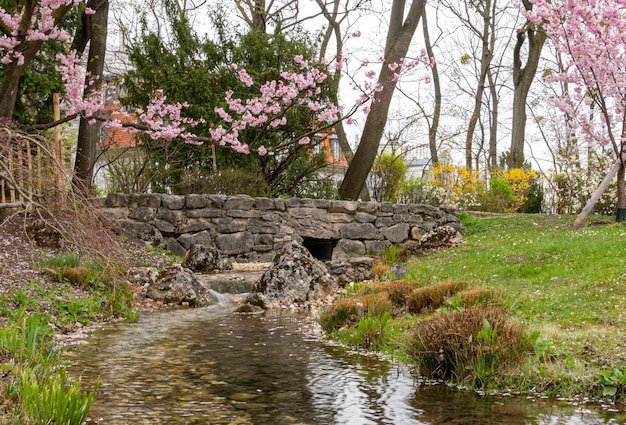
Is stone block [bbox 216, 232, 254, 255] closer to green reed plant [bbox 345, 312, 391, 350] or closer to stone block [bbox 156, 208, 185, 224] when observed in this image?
stone block [bbox 156, 208, 185, 224]

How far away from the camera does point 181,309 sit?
8789 mm

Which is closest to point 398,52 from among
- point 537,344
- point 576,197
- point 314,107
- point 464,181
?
point 314,107

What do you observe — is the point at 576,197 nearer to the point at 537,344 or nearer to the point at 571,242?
the point at 571,242

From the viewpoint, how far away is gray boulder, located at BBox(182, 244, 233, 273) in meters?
11.4

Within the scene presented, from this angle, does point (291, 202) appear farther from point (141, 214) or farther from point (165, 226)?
point (141, 214)

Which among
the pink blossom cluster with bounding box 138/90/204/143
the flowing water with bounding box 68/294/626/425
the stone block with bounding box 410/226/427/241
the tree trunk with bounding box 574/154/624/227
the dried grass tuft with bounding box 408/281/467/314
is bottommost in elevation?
the flowing water with bounding box 68/294/626/425

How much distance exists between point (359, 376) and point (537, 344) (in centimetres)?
138

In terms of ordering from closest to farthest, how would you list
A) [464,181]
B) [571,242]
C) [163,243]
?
[571,242] → [163,243] → [464,181]

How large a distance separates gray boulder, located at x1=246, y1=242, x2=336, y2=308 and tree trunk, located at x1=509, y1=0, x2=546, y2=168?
10893 millimetres

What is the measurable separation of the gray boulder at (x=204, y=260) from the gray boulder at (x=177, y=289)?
1845mm

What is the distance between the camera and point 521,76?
19.1m

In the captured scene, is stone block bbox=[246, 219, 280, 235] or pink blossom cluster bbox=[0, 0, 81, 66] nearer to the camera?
pink blossom cluster bbox=[0, 0, 81, 66]

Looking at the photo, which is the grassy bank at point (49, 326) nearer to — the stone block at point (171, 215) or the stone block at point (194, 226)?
the stone block at point (171, 215)

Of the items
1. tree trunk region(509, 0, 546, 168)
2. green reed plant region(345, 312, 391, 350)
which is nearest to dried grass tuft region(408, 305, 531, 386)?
green reed plant region(345, 312, 391, 350)
